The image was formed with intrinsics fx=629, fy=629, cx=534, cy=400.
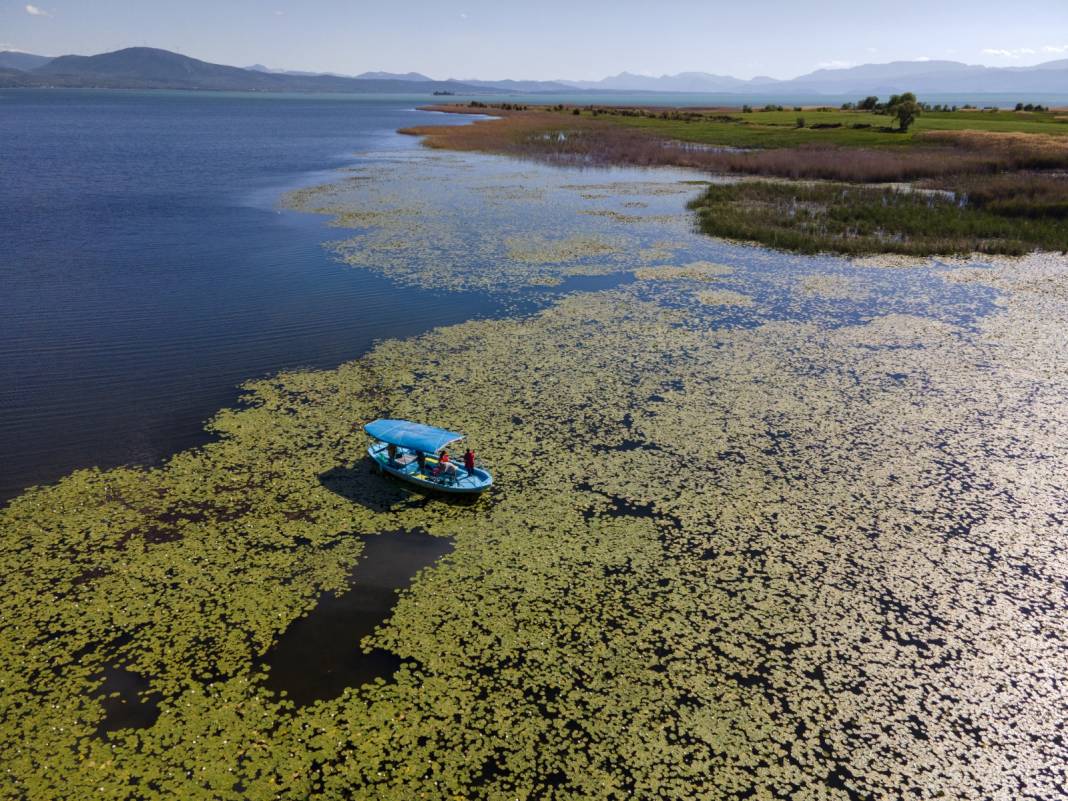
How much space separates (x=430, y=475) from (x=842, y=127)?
9686 centimetres

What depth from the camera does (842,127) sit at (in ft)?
298

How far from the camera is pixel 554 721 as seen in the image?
1087cm

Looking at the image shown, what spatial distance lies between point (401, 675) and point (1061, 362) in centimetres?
2795

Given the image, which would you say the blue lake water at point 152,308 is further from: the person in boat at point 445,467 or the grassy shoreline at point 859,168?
the grassy shoreline at point 859,168

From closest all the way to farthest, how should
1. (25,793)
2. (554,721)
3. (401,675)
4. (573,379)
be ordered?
(25,793)
(554,721)
(401,675)
(573,379)

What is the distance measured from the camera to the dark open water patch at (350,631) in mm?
11562

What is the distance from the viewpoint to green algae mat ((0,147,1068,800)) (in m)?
10.2

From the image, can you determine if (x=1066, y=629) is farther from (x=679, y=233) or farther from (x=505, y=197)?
(x=505, y=197)

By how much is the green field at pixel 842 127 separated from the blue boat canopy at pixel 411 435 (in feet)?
257

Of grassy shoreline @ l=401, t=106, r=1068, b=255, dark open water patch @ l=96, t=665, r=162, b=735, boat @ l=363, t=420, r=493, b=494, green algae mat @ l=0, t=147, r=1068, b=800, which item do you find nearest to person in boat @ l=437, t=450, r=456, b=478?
boat @ l=363, t=420, r=493, b=494

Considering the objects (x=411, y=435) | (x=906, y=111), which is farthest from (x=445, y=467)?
(x=906, y=111)

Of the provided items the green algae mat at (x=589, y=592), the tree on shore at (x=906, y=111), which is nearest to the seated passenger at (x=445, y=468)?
the green algae mat at (x=589, y=592)

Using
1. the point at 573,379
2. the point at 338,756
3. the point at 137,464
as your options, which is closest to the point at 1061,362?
the point at 573,379

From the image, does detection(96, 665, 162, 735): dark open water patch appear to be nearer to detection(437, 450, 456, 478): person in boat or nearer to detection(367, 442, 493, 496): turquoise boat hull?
detection(367, 442, 493, 496): turquoise boat hull
